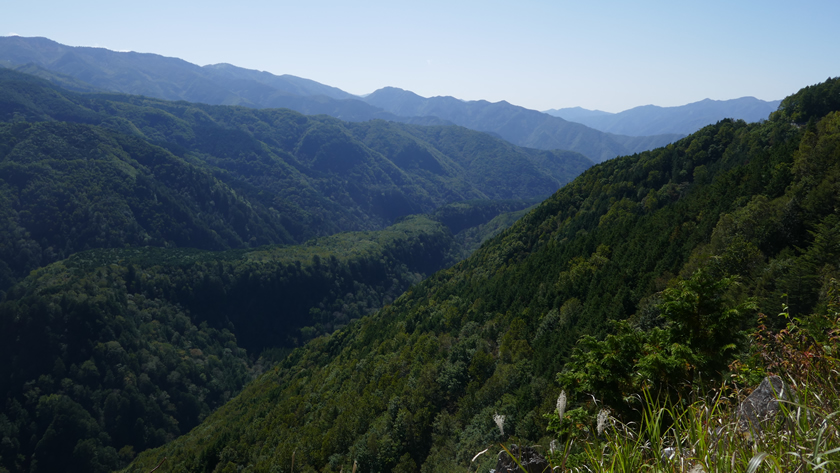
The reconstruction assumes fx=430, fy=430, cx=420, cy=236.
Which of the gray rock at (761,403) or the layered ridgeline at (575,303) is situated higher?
the gray rock at (761,403)

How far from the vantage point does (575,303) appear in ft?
172

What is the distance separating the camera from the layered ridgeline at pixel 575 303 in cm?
2723

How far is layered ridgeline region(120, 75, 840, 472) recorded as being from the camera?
27234 millimetres

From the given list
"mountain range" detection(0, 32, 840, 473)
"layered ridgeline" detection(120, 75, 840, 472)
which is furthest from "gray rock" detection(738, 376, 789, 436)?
"layered ridgeline" detection(120, 75, 840, 472)

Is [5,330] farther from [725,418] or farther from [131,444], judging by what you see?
[725,418]

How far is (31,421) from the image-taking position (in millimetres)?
147375

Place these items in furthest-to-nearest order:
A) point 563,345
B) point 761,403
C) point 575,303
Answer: point 575,303, point 563,345, point 761,403

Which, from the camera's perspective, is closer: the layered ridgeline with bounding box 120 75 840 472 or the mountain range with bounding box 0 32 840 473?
the mountain range with bounding box 0 32 840 473

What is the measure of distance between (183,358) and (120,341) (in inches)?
1029

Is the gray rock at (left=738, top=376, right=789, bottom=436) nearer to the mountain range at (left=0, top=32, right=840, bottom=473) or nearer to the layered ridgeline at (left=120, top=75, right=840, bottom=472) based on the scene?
the mountain range at (left=0, top=32, right=840, bottom=473)

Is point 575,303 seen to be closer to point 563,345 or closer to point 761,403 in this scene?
point 563,345

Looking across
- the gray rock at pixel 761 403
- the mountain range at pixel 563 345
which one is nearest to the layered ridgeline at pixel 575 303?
the mountain range at pixel 563 345

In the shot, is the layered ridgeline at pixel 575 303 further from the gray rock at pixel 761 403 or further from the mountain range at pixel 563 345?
the gray rock at pixel 761 403

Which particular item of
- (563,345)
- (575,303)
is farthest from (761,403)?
(575,303)
